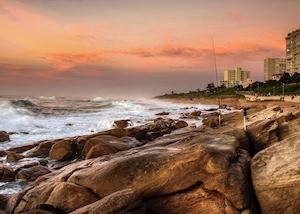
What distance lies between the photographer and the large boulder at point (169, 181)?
30.7ft

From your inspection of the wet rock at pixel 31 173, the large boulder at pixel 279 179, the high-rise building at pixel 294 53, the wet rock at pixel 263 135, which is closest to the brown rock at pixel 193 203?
the large boulder at pixel 279 179

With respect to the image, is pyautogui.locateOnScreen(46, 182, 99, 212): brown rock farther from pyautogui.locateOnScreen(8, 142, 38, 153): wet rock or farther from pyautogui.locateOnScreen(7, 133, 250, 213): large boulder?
pyautogui.locateOnScreen(8, 142, 38, 153): wet rock

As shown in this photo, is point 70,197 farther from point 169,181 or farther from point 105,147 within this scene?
point 105,147

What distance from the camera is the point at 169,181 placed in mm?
9875

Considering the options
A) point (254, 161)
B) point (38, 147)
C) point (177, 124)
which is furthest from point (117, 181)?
point (177, 124)

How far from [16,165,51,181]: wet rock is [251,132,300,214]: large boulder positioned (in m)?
10.7

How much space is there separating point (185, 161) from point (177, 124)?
23.8 m

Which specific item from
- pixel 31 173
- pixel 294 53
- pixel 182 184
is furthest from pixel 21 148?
pixel 294 53

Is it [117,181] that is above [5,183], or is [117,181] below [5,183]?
above

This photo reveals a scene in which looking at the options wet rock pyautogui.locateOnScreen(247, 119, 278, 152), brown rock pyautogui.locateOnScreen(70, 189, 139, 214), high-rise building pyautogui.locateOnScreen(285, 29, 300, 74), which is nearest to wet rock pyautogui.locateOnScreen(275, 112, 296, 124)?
wet rock pyautogui.locateOnScreen(247, 119, 278, 152)

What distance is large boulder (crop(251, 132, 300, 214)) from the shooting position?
9250 millimetres

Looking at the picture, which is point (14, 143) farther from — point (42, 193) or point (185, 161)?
point (185, 161)

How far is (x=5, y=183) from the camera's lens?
1683 centimetres

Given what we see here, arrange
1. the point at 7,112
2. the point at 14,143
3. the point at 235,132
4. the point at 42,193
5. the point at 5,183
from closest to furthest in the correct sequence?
the point at 42,193
the point at 235,132
the point at 5,183
the point at 14,143
the point at 7,112
